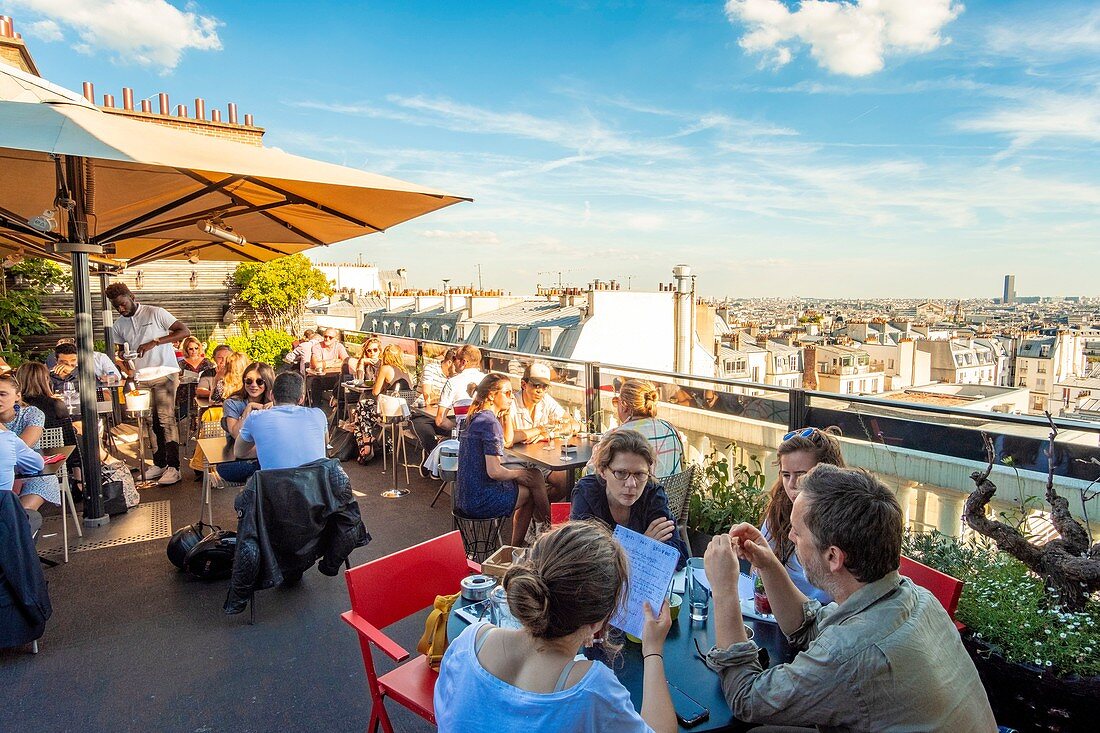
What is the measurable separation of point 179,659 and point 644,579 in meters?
2.58

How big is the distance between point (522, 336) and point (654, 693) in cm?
2980

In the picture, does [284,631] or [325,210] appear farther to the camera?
[325,210]

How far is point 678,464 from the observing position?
3.80 meters

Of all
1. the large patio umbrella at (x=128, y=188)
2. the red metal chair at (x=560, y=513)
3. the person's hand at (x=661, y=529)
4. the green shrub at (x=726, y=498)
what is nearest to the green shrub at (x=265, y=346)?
the large patio umbrella at (x=128, y=188)

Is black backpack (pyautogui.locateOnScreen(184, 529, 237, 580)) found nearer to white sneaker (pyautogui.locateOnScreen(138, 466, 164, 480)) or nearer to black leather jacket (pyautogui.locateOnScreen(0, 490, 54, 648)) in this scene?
black leather jacket (pyautogui.locateOnScreen(0, 490, 54, 648))

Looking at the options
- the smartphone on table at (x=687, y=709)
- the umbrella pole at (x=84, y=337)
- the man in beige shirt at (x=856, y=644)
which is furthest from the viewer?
the umbrella pole at (x=84, y=337)

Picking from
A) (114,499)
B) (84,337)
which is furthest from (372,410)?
(84,337)

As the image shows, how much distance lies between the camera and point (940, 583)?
7.25ft

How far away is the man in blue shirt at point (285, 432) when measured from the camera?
358cm

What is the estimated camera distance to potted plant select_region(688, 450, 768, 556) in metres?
3.95

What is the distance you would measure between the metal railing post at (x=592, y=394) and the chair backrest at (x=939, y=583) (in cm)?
334

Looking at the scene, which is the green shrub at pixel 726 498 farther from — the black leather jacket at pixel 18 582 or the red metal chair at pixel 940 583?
the black leather jacket at pixel 18 582

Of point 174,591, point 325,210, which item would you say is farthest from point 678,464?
point 325,210

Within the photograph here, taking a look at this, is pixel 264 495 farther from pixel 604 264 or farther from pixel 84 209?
pixel 604 264
